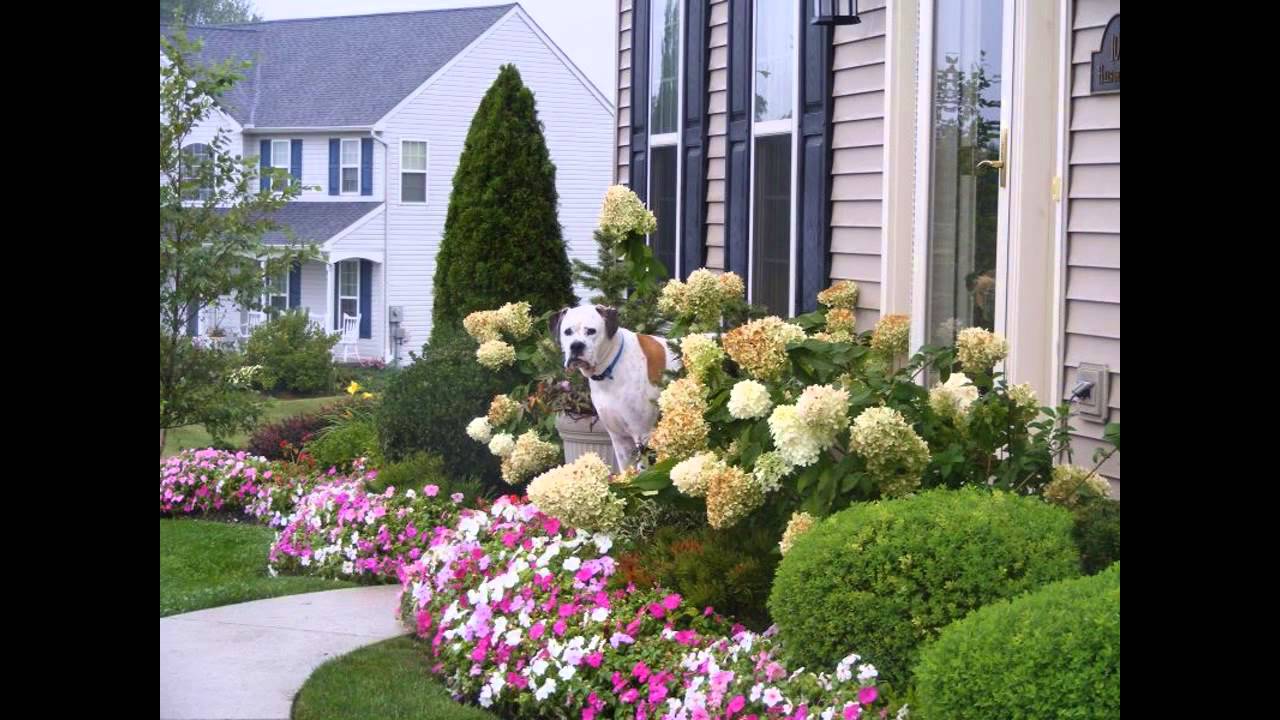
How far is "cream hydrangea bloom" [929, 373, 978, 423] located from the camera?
4430 mm

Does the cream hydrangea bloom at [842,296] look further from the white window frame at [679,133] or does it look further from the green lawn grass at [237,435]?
the green lawn grass at [237,435]

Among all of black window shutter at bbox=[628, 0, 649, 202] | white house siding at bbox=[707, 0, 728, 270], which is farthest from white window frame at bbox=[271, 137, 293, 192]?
white house siding at bbox=[707, 0, 728, 270]

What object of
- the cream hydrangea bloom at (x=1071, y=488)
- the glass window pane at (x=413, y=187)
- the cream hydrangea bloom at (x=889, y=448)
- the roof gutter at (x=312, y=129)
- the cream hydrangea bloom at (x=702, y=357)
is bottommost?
the cream hydrangea bloom at (x=1071, y=488)

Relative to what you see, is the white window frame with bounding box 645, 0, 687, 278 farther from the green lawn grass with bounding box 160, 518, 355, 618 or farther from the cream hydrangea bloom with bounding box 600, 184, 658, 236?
the green lawn grass with bounding box 160, 518, 355, 618

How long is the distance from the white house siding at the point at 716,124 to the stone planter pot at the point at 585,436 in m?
2.13

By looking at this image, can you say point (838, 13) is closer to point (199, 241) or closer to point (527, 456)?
point (527, 456)

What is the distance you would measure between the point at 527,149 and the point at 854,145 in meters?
2.30

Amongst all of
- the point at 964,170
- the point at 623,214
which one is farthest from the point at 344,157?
the point at 964,170

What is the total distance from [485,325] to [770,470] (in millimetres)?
3063

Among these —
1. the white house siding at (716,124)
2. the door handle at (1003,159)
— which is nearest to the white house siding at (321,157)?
the white house siding at (716,124)

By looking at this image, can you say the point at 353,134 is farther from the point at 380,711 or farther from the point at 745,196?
the point at 380,711

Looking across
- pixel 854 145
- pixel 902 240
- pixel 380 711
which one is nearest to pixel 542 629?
pixel 380 711

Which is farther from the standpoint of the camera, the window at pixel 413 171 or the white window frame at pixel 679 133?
the window at pixel 413 171

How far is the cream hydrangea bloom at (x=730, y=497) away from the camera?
4230 mm
